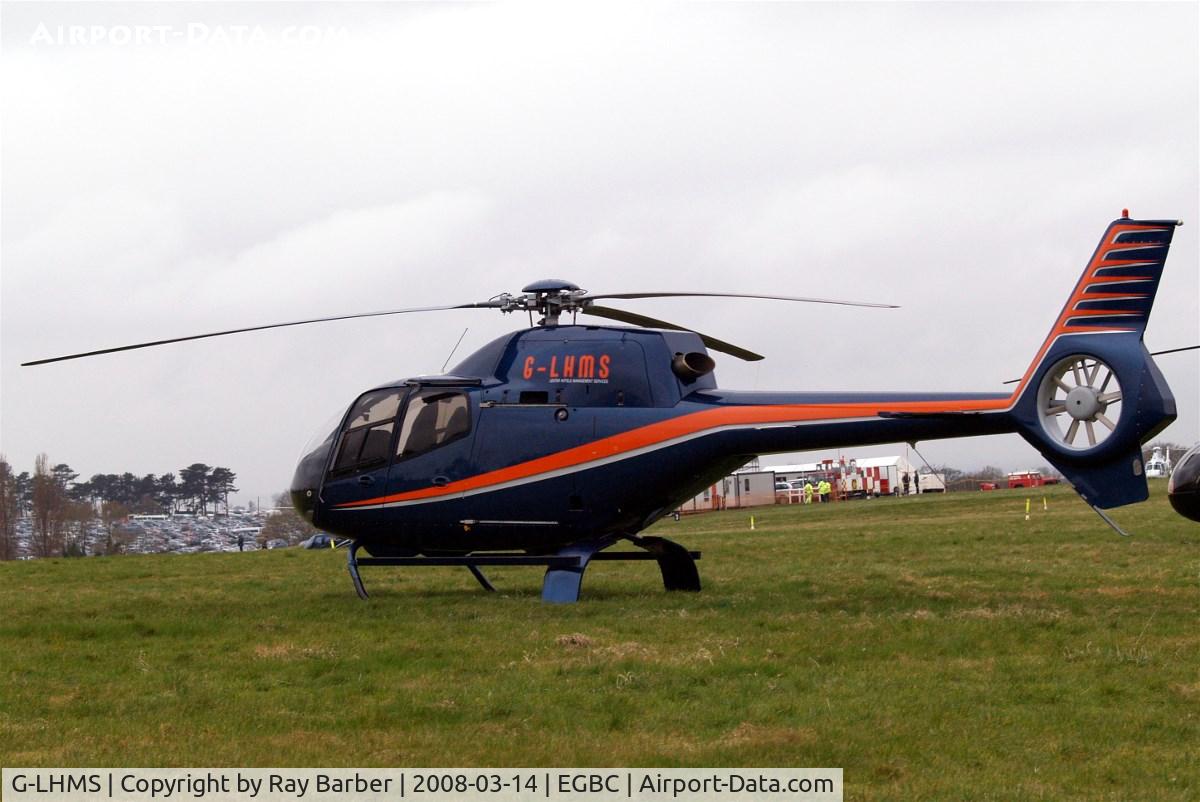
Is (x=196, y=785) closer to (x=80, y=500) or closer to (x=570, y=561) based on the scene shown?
(x=570, y=561)

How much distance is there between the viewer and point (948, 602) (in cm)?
1577

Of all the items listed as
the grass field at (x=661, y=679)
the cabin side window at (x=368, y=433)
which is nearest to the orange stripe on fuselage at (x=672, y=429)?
the cabin side window at (x=368, y=433)

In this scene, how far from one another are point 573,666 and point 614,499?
5512 mm

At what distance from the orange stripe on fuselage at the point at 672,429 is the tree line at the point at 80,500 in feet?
253

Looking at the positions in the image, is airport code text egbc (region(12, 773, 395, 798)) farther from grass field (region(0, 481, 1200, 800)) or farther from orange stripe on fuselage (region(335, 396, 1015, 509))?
orange stripe on fuselage (region(335, 396, 1015, 509))

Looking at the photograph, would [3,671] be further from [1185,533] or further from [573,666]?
[1185,533]

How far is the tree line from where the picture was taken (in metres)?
100

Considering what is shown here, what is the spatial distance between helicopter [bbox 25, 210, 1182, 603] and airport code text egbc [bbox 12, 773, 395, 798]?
9.01 m

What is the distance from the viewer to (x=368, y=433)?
17.9 meters

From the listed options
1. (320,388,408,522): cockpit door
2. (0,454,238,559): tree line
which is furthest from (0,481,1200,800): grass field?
(0,454,238,559): tree line

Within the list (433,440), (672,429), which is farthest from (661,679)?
(433,440)

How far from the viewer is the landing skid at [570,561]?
16.9 meters

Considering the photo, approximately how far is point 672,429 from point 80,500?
369 ft

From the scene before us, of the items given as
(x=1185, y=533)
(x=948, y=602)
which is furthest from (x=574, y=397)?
(x=1185, y=533)
